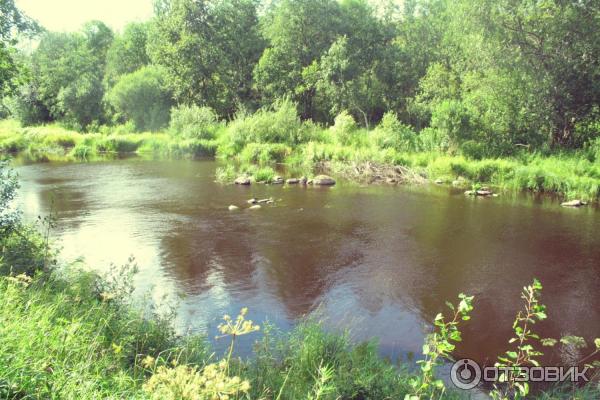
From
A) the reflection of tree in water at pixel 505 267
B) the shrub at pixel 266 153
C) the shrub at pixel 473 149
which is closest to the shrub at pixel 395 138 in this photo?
the shrub at pixel 473 149

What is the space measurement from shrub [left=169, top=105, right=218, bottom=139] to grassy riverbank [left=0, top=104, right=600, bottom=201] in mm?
83

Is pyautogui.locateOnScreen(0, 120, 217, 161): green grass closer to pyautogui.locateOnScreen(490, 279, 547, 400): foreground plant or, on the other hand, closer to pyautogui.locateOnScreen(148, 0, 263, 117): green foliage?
pyautogui.locateOnScreen(148, 0, 263, 117): green foliage

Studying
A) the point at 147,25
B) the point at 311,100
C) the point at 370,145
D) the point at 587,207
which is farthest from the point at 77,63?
the point at 587,207

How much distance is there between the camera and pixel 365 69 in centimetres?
4184

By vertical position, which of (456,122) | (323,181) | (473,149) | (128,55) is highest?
(128,55)

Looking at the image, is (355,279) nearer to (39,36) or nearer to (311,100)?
(39,36)

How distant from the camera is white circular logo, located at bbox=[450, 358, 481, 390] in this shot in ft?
23.5

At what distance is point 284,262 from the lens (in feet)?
42.4

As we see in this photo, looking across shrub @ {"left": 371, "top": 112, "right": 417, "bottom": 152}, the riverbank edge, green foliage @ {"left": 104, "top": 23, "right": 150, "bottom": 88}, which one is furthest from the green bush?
green foliage @ {"left": 104, "top": 23, "right": 150, "bottom": 88}

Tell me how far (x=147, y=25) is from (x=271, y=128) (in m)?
45.3

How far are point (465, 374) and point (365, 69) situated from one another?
122 feet

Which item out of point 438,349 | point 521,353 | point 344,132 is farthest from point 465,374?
point 344,132

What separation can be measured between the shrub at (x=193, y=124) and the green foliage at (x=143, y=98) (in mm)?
9533

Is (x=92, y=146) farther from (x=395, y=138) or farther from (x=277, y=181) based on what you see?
(x=395, y=138)
